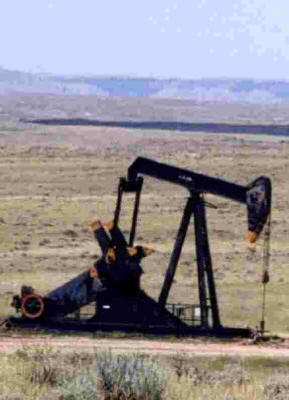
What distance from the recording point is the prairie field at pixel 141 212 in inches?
1231

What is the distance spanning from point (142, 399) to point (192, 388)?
1061 mm

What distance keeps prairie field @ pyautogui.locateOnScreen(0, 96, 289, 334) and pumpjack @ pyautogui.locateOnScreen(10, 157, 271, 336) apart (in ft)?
15.5

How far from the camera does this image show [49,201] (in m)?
48.9

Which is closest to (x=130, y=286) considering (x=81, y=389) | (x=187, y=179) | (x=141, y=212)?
(x=187, y=179)

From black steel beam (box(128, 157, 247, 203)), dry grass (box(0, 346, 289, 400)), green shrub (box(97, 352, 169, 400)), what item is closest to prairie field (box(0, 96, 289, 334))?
black steel beam (box(128, 157, 247, 203))

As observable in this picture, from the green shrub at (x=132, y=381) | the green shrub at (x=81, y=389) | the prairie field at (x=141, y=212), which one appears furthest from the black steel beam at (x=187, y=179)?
the green shrub at (x=81, y=389)

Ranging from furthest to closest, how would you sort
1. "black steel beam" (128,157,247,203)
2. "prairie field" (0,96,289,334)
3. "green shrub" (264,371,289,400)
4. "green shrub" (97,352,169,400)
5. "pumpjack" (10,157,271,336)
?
"prairie field" (0,96,289,334) → "black steel beam" (128,157,247,203) → "pumpjack" (10,157,271,336) → "green shrub" (264,371,289,400) → "green shrub" (97,352,169,400)

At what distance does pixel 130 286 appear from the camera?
2102 cm

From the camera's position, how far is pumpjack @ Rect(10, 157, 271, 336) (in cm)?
2098

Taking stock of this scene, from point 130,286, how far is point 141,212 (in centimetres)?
2450

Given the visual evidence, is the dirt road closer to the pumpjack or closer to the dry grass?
the pumpjack

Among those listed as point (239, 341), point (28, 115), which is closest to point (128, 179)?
point (239, 341)

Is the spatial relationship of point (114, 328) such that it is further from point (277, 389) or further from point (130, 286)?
point (277, 389)

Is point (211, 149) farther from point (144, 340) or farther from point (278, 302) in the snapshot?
point (144, 340)
